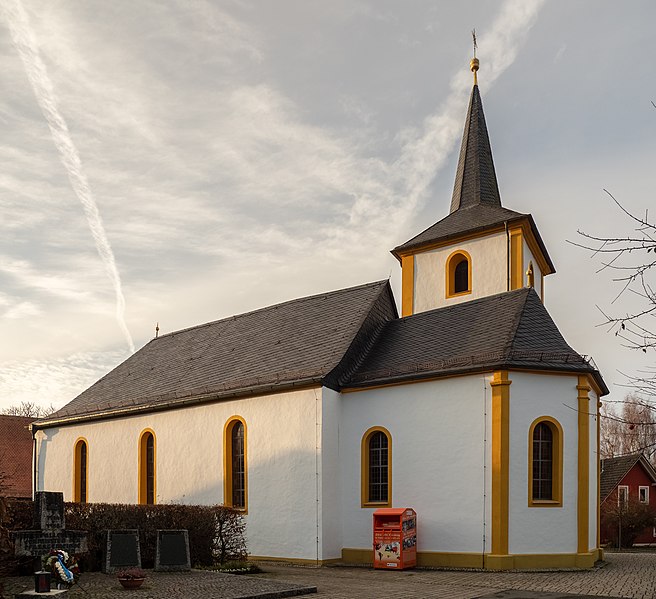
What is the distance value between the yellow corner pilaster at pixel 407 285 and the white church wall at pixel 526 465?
26.4 feet

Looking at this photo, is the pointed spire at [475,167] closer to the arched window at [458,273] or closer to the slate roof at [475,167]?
the slate roof at [475,167]

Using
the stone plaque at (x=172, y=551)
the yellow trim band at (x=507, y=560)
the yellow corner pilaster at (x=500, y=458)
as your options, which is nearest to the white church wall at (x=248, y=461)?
the yellow trim band at (x=507, y=560)

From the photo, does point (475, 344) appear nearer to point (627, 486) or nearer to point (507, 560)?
point (507, 560)

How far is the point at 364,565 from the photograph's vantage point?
1873 cm

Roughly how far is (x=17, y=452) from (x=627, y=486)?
103ft

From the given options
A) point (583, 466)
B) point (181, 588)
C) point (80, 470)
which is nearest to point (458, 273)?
point (583, 466)

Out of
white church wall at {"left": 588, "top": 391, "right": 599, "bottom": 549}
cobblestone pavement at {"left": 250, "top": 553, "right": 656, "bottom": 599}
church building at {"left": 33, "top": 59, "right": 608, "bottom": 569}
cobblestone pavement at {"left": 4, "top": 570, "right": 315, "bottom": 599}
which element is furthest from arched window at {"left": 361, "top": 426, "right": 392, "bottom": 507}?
cobblestone pavement at {"left": 4, "top": 570, "right": 315, "bottom": 599}

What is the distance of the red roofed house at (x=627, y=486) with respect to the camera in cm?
3639

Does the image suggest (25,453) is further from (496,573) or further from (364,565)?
(496,573)

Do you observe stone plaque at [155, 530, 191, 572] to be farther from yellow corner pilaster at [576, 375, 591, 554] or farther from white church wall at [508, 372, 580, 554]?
yellow corner pilaster at [576, 375, 591, 554]

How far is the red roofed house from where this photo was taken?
36388mm

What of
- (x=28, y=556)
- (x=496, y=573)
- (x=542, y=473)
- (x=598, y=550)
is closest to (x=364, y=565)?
(x=496, y=573)

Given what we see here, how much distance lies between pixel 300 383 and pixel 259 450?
2.45 metres

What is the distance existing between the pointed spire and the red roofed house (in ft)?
56.7
